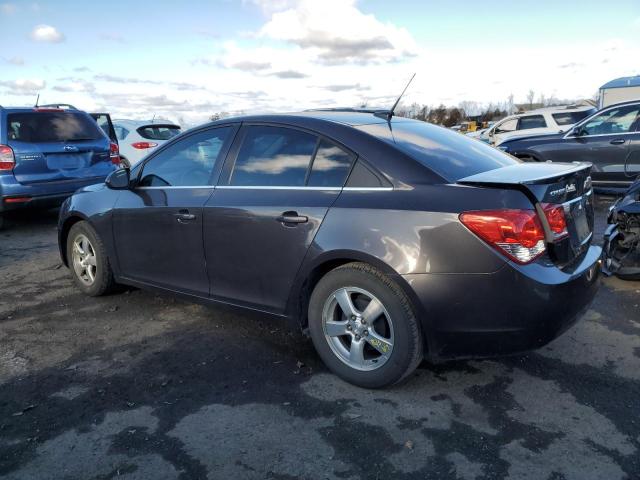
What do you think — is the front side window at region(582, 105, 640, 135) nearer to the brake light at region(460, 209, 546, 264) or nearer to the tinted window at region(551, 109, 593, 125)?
the tinted window at region(551, 109, 593, 125)

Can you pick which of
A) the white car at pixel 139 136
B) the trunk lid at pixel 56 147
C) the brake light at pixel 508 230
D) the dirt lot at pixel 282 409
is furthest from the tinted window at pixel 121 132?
the brake light at pixel 508 230

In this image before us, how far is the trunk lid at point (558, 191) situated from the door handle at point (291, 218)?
926 mm

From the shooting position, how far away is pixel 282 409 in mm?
3051

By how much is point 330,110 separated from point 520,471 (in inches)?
106

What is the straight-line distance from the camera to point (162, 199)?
4.20 meters

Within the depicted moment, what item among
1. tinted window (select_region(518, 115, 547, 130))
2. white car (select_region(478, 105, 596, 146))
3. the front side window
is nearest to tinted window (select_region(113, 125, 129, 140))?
white car (select_region(478, 105, 596, 146))

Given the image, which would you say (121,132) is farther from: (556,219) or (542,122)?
(556,219)

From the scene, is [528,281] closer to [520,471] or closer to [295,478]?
[520,471]

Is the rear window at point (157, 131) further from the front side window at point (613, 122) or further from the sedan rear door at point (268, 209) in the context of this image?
the sedan rear door at point (268, 209)

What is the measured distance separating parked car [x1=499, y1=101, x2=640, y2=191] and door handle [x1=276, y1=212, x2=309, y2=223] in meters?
7.58

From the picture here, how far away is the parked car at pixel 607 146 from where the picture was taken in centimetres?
905

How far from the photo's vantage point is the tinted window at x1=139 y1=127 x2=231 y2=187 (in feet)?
13.1

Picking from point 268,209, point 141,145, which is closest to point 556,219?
point 268,209

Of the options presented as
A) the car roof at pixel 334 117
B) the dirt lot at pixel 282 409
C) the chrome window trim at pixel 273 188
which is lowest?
the dirt lot at pixel 282 409
